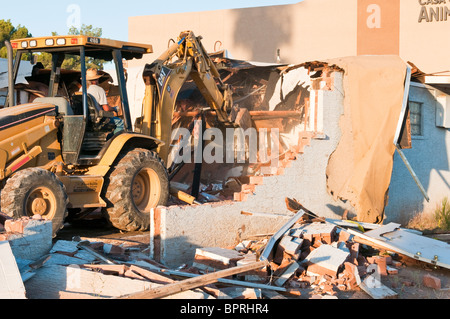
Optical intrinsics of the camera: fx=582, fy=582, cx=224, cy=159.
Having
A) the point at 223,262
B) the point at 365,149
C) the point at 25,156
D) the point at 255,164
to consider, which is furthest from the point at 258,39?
the point at 223,262

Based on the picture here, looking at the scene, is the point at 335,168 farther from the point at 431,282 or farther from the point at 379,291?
the point at 379,291

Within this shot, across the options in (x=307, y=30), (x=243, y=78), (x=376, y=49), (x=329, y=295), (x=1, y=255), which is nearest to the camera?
(x=1, y=255)

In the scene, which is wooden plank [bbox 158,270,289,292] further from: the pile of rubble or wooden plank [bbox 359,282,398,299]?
wooden plank [bbox 359,282,398,299]

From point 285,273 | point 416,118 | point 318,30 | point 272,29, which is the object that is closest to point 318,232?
point 285,273

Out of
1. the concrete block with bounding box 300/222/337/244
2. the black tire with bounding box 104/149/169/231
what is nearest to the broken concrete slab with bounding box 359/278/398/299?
the concrete block with bounding box 300/222/337/244

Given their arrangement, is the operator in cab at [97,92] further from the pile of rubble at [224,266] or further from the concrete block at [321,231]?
the concrete block at [321,231]

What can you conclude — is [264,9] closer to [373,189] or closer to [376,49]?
[376,49]

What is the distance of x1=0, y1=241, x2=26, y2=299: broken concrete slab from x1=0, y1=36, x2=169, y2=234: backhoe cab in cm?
323

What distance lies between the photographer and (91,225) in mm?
10750

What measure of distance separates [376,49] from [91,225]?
674 inches

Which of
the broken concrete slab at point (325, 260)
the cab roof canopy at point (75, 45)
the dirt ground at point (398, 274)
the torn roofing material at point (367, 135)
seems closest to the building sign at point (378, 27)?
the torn roofing material at point (367, 135)

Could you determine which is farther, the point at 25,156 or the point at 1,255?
the point at 25,156

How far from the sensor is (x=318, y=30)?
25.7m

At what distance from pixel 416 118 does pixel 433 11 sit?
11.9 meters
